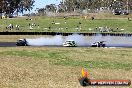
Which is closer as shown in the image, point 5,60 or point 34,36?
point 5,60

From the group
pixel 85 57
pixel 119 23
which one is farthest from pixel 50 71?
pixel 119 23

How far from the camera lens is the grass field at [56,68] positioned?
1244 inches

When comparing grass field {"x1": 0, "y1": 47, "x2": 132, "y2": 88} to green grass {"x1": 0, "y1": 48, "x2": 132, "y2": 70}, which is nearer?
grass field {"x1": 0, "y1": 47, "x2": 132, "y2": 88}

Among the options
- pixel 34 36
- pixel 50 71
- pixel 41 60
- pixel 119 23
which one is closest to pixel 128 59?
pixel 41 60

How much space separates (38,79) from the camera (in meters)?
32.7

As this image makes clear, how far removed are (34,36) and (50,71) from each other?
175ft

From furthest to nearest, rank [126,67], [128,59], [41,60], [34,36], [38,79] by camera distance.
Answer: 1. [34,36]
2. [128,59]
3. [41,60]
4. [126,67]
5. [38,79]

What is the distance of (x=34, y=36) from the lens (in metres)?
89.6

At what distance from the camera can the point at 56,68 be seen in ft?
127

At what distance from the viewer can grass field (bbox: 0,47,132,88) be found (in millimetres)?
31594

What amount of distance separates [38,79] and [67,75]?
11.1 feet

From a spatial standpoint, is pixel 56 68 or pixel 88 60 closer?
pixel 56 68

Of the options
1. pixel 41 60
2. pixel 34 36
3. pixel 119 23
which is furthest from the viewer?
pixel 119 23

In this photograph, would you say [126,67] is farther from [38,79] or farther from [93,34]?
[93,34]
